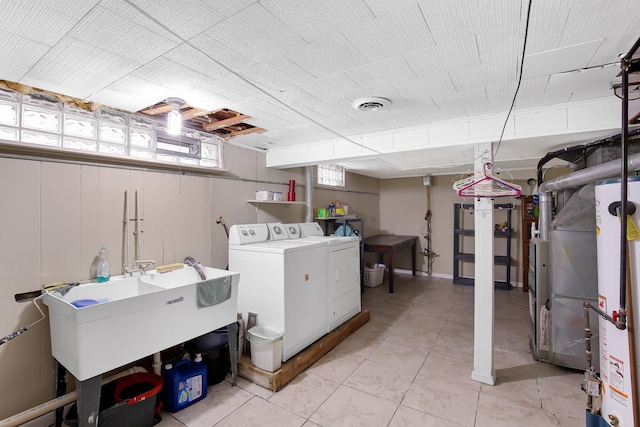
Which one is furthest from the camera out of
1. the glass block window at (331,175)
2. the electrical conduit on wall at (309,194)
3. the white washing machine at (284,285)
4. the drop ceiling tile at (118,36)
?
the glass block window at (331,175)

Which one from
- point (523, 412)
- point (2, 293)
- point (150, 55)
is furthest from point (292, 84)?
point (523, 412)

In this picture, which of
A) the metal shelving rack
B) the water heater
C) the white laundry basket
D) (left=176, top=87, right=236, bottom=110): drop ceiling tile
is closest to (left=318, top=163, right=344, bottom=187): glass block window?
the white laundry basket

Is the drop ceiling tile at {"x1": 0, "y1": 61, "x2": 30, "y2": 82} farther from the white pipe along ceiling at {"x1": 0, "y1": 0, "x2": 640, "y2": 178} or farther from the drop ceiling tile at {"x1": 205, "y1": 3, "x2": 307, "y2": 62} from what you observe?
the drop ceiling tile at {"x1": 205, "y1": 3, "x2": 307, "y2": 62}

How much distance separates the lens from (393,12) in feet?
3.95

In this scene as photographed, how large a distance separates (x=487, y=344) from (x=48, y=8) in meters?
3.43

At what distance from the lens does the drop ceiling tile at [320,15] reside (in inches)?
45.6

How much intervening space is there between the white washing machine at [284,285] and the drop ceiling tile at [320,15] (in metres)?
1.79

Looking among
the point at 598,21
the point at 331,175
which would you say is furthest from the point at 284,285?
the point at 331,175

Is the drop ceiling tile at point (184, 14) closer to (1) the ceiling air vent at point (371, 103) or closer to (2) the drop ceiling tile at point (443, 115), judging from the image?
(1) the ceiling air vent at point (371, 103)

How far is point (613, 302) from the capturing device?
1431 millimetres

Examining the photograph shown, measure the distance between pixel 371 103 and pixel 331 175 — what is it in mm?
3111

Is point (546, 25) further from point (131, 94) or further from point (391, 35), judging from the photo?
point (131, 94)

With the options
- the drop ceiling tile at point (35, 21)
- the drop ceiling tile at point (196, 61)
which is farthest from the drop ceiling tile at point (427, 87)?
the drop ceiling tile at point (35, 21)

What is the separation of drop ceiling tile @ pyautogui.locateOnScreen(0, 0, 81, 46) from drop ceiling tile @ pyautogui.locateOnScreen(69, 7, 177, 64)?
0.17 feet
